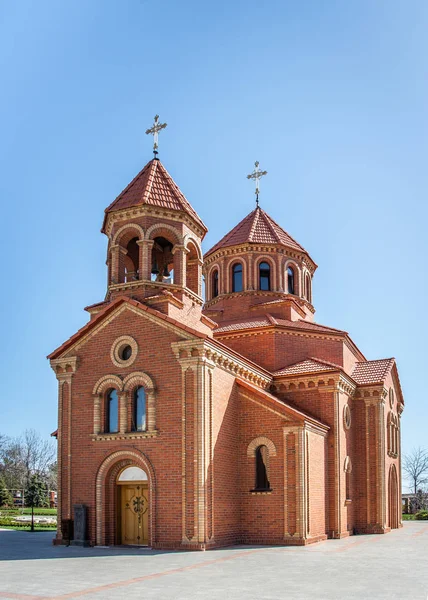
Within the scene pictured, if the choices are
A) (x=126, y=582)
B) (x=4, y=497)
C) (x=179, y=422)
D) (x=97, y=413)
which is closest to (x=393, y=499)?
(x=179, y=422)

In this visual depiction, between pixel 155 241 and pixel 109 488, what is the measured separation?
8553 millimetres

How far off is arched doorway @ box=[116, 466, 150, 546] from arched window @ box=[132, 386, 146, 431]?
1300 mm

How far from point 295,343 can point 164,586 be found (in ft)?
51.8

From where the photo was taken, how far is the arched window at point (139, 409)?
21481 mm

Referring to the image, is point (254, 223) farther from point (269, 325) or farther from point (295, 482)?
point (295, 482)

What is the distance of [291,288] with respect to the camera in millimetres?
31875

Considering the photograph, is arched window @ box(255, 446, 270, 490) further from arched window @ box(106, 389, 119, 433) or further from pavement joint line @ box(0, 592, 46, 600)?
pavement joint line @ box(0, 592, 46, 600)

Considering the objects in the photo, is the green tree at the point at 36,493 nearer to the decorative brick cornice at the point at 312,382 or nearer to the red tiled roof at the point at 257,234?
the red tiled roof at the point at 257,234

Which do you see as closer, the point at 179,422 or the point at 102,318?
the point at 179,422

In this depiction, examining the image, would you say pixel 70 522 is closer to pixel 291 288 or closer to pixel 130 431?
pixel 130 431

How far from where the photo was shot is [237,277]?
31.6m

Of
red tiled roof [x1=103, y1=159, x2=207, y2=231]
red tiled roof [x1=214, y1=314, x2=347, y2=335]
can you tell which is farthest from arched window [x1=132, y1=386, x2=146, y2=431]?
red tiled roof [x1=214, y1=314, x2=347, y2=335]

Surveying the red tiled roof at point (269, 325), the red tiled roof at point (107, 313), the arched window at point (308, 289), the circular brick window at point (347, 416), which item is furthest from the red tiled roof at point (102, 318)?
the arched window at point (308, 289)

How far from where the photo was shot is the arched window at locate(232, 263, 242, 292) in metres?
31.4
